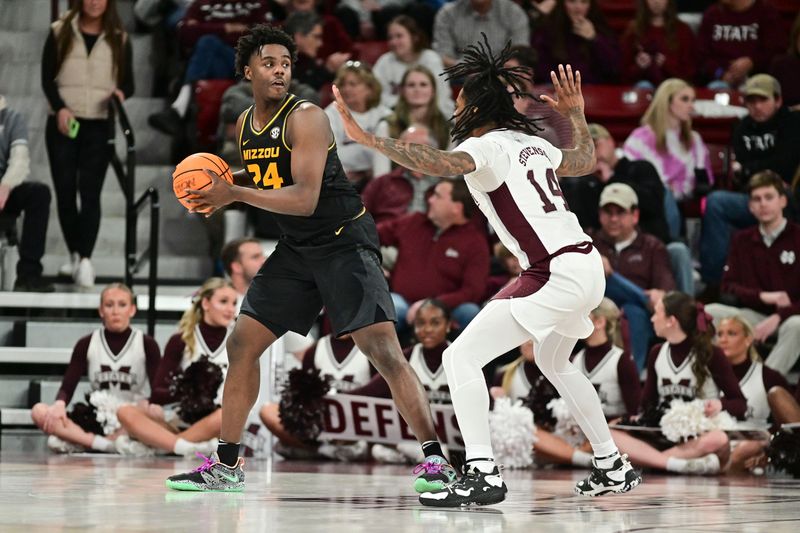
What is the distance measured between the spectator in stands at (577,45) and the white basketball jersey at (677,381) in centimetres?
395

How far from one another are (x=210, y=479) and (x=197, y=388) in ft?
9.85

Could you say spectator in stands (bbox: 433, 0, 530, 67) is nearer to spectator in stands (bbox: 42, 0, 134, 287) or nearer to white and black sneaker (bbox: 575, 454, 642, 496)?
spectator in stands (bbox: 42, 0, 134, 287)

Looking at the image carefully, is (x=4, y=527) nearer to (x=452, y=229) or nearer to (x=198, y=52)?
(x=452, y=229)

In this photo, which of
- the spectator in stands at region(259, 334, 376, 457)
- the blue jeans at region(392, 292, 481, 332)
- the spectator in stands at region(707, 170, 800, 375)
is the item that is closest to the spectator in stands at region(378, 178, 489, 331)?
the blue jeans at region(392, 292, 481, 332)

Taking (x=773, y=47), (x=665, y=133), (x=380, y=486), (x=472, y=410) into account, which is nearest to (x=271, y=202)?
(x=472, y=410)

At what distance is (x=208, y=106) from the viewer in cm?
1182

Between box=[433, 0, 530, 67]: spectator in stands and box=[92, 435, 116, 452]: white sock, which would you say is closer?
box=[92, 435, 116, 452]: white sock

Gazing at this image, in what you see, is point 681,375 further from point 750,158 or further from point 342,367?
point 750,158

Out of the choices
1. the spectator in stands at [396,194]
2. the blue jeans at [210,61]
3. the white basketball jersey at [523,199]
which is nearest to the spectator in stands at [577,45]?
the spectator in stands at [396,194]

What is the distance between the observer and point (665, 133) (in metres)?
11.1

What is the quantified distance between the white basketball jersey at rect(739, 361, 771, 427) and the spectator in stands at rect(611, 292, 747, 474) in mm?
208

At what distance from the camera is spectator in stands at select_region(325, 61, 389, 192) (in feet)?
36.1

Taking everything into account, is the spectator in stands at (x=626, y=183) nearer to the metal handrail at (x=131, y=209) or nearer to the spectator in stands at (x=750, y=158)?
the spectator in stands at (x=750, y=158)

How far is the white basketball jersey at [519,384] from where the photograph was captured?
9.15m
